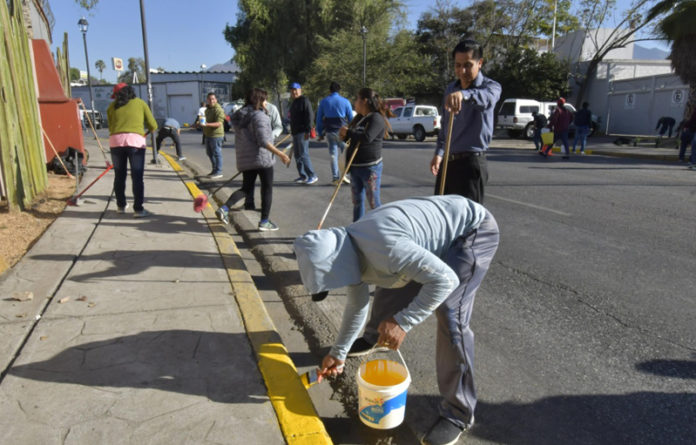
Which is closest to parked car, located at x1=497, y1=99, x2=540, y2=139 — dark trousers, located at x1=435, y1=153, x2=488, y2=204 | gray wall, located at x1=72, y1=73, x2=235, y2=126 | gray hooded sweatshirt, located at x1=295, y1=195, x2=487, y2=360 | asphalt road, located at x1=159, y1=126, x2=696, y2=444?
asphalt road, located at x1=159, y1=126, x2=696, y2=444

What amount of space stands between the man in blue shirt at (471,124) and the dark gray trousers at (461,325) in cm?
118

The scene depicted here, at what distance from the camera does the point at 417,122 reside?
23.3 m

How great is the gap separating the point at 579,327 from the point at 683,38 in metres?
20.5

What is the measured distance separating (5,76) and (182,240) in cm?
327

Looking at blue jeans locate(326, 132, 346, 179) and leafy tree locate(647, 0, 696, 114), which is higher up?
leafy tree locate(647, 0, 696, 114)

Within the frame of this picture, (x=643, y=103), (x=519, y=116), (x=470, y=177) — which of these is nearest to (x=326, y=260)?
(x=470, y=177)

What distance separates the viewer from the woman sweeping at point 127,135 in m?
6.14

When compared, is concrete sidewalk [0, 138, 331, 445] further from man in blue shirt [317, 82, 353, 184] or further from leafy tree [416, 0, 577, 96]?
leafy tree [416, 0, 577, 96]

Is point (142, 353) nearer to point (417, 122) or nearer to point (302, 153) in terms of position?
point (302, 153)

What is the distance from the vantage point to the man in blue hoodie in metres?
2.00

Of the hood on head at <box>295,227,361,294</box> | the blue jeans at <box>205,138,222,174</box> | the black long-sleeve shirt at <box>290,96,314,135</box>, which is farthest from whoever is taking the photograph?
the blue jeans at <box>205,138,222,174</box>

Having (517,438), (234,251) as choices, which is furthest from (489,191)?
(517,438)

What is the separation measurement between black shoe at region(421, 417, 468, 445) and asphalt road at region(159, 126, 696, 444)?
12 centimetres

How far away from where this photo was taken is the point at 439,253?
225 centimetres
